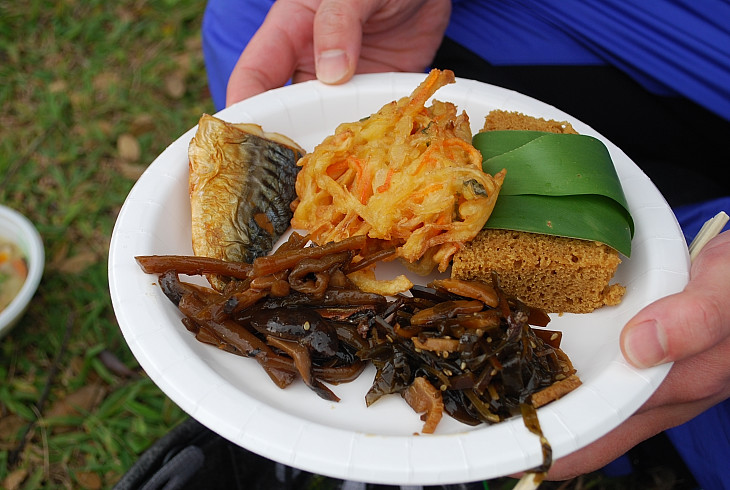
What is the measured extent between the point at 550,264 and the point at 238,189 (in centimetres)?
159

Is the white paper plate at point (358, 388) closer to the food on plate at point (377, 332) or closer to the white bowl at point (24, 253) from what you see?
the food on plate at point (377, 332)

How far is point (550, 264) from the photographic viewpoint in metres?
2.79

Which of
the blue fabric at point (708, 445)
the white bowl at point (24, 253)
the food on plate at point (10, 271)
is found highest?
the blue fabric at point (708, 445)

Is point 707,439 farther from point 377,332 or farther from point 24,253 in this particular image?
point 24,253

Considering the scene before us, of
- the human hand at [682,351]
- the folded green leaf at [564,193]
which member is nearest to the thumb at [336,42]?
the folded green leaf at [564,193]

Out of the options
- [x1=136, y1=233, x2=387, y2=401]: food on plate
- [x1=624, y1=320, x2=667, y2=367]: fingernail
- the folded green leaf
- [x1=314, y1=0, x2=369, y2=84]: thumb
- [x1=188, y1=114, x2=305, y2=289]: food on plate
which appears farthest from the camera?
[x1=314, y1=0, x2=369, y2=84]: thumb

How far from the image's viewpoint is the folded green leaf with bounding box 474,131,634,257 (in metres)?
→ 2.76

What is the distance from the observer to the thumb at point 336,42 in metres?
3.60

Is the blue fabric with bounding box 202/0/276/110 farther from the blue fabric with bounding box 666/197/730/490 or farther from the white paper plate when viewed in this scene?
the blue fabric with bounding box 666/197/730/490

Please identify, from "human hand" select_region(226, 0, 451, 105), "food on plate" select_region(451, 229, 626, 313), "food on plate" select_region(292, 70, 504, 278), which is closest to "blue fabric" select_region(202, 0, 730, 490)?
"human hand" select_region(226, 0, 451, 105)

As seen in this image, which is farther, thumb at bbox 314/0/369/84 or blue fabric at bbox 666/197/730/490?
thumb at bbox 314/0/369/84

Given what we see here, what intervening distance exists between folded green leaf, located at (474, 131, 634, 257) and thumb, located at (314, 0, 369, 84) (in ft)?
4.03

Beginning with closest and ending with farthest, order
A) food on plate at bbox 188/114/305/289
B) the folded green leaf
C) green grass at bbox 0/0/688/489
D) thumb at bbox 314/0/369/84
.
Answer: the folded green leaf, food on plate at bbox 188/114/305/289, thumb at bbox 314/0/369/84, green grass at bbox 0/0/688/489

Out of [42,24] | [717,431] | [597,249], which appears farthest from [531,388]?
[42,24]
